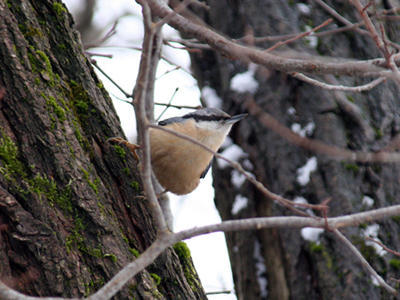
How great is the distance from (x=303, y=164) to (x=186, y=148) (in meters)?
0.88

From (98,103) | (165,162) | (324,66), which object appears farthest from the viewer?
(165,162)

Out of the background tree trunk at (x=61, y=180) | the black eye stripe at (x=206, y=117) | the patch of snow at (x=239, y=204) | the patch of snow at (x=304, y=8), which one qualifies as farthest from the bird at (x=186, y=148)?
the patch of snow at (x=304, y=8)

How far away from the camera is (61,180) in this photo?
162 centimetres

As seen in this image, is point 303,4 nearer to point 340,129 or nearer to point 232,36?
point 232,36

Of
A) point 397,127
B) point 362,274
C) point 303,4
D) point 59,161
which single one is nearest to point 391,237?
point 362,274

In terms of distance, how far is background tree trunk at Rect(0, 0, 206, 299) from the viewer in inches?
57.8

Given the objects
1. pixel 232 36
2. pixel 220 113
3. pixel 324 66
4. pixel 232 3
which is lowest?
pixel 324 66

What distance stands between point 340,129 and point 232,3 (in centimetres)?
142

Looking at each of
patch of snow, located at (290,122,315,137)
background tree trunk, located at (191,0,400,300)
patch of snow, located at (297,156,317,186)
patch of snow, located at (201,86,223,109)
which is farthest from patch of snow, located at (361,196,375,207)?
patch of snow, located at (201,86,223,109)

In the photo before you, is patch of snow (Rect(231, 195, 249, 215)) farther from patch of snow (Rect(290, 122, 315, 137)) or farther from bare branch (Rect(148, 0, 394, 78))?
bare branch (Rect(148, 0, 394, 78))

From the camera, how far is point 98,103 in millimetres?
2014

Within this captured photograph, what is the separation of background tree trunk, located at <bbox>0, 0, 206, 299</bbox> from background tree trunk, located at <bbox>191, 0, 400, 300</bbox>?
1064 mm

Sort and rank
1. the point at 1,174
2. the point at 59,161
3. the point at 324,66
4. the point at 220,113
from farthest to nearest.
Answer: the point at 220,113 < the point at 324,66 < the point at 59,161 < the point at 1,174

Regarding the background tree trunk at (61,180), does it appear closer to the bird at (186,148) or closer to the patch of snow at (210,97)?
the bird at (186,148)
